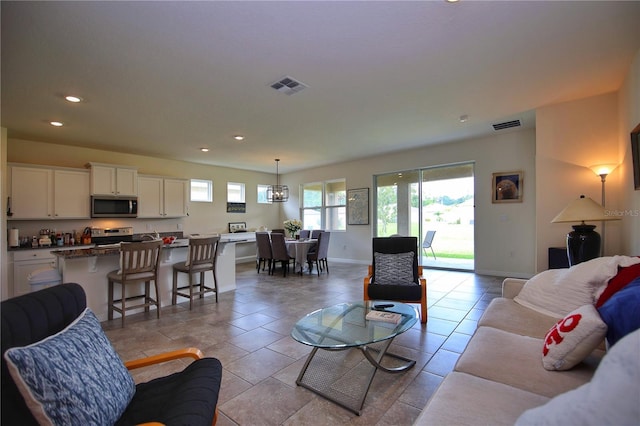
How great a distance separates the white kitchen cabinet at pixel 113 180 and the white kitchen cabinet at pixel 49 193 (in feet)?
0.59

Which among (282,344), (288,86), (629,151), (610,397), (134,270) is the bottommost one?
(282,344)

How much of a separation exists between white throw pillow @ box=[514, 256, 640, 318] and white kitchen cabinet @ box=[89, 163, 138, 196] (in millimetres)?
6642

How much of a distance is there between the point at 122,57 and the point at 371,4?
224 centimetres

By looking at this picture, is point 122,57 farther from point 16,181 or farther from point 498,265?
point 498,265

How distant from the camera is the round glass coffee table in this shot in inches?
77.7

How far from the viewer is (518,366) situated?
1488 mm

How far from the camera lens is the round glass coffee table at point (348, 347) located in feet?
6.47

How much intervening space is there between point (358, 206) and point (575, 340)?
6286mm

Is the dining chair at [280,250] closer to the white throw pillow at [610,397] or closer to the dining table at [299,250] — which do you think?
the dining table at [299,250]

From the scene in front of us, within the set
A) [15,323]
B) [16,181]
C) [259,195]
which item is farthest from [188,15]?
[259,195]

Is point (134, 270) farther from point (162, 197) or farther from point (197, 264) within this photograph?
point (162, 197)

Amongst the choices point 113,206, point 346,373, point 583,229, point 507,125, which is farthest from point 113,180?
point 583,229

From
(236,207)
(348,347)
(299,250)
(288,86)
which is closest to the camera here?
(348,347)

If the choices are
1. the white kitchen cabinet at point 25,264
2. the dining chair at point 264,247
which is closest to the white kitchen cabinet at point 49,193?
the white kitchen cabinet at point 25,264
